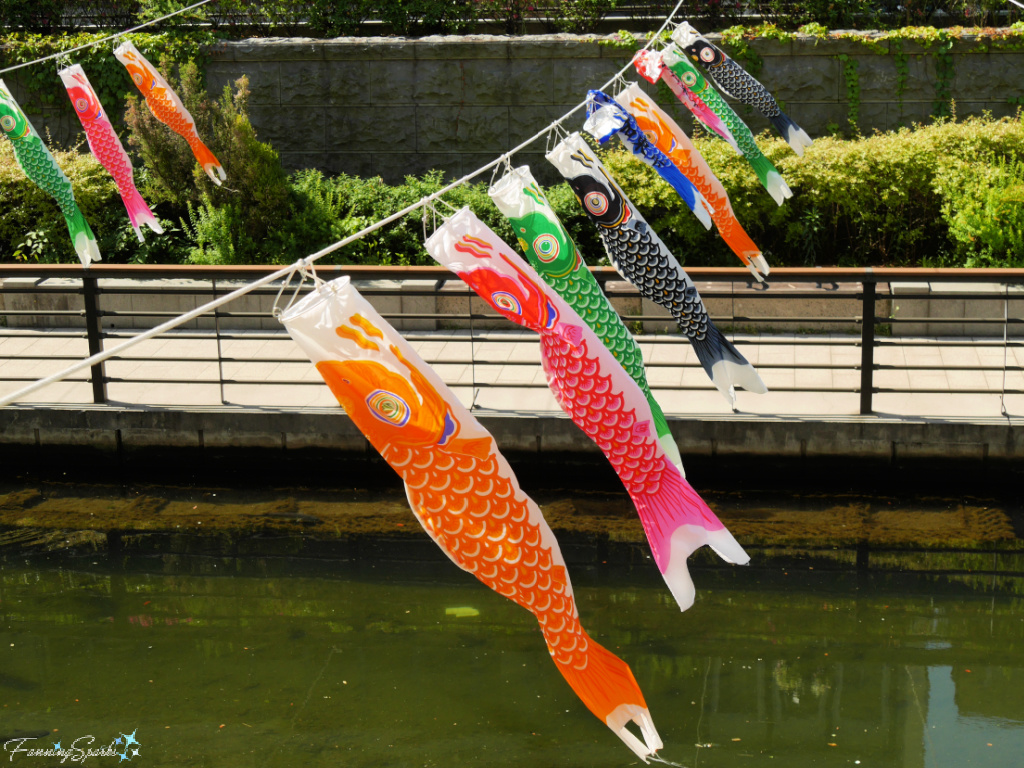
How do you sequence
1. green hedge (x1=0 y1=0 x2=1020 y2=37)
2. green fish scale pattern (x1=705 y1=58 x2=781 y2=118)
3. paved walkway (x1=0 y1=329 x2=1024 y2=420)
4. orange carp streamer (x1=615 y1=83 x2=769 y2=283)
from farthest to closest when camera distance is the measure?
green hedge (x1=0 y1=0 x2=1020 y2=37) → paved walkway (x1=0 y1=329 x2=1024 y2=420) → green fish scale pattern (x1=705 y1=58 x2=781 y2=118) → orange carp streamer (x1=615 y1=83 x2=769 y2=283)

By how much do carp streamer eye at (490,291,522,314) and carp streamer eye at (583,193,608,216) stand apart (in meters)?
1.27

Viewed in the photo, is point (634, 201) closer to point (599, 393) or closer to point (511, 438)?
point (511, 438)

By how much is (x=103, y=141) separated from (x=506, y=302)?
4.94 m

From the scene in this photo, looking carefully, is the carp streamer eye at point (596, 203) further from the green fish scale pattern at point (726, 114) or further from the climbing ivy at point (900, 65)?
the climbing ivy at point (900, 65)

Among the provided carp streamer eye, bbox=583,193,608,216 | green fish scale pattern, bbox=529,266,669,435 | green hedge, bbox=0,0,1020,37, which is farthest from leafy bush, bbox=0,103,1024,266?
green fish scale pattern, bbox=529,266,669,435

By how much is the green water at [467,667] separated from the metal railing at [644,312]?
1.52m

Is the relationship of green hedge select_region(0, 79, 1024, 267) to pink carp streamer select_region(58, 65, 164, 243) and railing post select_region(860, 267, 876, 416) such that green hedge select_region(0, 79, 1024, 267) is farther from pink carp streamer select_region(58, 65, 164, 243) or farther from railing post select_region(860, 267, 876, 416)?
railing post select_region(860, 267, 876, 416)

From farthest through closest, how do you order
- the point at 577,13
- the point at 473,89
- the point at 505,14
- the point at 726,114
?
the point at 505,14 < the point at 577,13 < the point at 473,89 < the point at 726,114

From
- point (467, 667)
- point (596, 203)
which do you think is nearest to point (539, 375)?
point (467, 667)

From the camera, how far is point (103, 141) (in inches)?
299

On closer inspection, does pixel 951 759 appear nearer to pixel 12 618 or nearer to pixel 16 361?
pixel 12 618

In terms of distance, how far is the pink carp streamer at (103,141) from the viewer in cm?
735

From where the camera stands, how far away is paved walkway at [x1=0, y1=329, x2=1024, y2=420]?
7.03 meters

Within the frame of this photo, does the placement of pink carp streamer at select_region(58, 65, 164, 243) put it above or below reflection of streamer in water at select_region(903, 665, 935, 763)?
above
